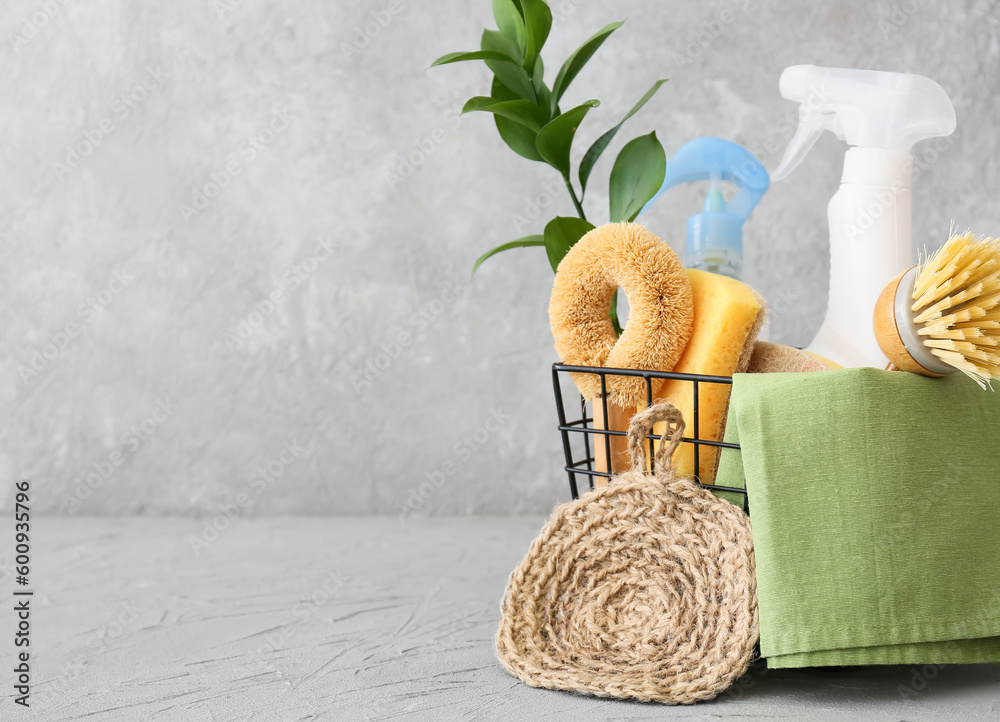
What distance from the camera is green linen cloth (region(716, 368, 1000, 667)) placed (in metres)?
0.36

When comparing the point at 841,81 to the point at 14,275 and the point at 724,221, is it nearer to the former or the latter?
the point at 724,221

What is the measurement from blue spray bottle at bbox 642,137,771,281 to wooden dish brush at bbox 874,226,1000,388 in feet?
0.49

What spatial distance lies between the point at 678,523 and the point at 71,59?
1122mm

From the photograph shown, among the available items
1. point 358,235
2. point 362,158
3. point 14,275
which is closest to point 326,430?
point 358,235

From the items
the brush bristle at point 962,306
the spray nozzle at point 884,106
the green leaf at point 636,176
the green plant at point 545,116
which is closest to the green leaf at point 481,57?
the green plant at point 545,116

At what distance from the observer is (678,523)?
1.40ft

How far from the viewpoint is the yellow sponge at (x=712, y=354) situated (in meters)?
0.43

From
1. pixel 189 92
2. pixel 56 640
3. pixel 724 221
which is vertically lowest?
pixel 56 640

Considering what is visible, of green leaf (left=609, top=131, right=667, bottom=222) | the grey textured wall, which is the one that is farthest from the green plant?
the grey textured wall

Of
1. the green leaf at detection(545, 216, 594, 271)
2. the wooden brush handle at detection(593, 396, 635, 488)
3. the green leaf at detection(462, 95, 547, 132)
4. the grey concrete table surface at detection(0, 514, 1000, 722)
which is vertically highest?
the green leaf at detection(462, 95, 547, 132)

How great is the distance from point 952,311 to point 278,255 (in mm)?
912

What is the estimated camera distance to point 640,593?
0.43 m

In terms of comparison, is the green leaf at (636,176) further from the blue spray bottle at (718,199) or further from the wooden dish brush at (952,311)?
the wooden dish brush at (952,311)

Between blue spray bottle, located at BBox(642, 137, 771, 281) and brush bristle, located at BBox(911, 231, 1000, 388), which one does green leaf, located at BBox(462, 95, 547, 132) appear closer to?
blue spray bottle, located at BBox(642, 137, 771, 281)
